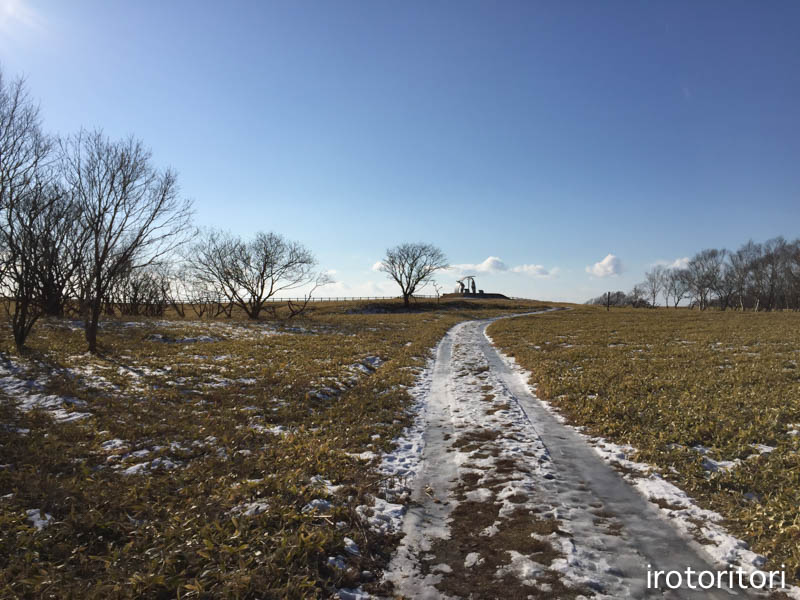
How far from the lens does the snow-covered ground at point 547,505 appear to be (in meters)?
4.09

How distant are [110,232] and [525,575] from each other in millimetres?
20515

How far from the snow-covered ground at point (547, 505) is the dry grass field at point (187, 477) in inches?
24.0

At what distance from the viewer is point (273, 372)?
14328 mm

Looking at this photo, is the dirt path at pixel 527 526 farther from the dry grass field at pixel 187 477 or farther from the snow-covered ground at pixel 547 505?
the dry grass field at pixel 187 477

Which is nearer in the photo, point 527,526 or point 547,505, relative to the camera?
point 527,526

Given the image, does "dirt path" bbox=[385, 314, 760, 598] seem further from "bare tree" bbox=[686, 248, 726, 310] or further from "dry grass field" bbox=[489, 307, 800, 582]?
"bare tree" bbox=[686, 248, 726, 310]

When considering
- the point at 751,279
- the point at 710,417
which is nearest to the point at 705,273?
the point at 751,279

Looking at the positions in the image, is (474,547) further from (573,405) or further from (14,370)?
(14,370)

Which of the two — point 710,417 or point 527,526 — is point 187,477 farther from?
point 710,417

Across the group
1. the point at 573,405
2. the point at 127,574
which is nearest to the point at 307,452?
the point at 127,574

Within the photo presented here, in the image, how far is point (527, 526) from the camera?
4.92m

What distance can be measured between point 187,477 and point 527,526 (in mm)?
5593

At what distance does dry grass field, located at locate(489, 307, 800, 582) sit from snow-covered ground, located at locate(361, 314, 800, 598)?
440 millimetres

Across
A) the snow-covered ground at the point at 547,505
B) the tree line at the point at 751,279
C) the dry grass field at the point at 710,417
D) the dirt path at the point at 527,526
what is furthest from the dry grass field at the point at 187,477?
the tree line at the point at 751,279
